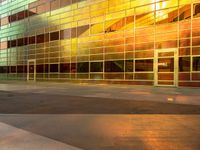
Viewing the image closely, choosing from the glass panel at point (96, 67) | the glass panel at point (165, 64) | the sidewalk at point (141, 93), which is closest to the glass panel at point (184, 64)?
the glass panel at point (165, 64)

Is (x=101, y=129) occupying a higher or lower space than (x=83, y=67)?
lower

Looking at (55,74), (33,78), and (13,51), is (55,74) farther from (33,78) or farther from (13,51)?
(13,51)

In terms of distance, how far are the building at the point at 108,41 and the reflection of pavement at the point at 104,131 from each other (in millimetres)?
16501

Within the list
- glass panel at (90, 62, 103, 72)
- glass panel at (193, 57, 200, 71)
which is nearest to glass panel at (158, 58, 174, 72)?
glass panel at (193, 57, 200, 71)

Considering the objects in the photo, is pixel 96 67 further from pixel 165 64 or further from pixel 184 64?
pixel 184 64

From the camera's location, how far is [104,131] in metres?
8.44

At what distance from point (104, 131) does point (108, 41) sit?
25.1 meters

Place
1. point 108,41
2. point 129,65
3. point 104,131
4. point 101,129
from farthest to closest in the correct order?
1. point 108,41
2. point 129,65
3. point 101,129
4. point 104,131

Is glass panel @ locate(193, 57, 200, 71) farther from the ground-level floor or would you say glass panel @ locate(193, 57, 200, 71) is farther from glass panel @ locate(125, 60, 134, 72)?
glass panel @ locate(125, 60, 134, 72)

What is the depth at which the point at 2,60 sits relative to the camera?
53.3 m

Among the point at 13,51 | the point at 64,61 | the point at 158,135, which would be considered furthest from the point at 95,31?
the point at 158,135

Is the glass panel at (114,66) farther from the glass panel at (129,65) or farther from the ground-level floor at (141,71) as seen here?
the glass panel at (129,65)

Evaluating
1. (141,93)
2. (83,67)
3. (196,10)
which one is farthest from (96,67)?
(141,93)

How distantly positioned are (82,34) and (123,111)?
2541 centimetres
